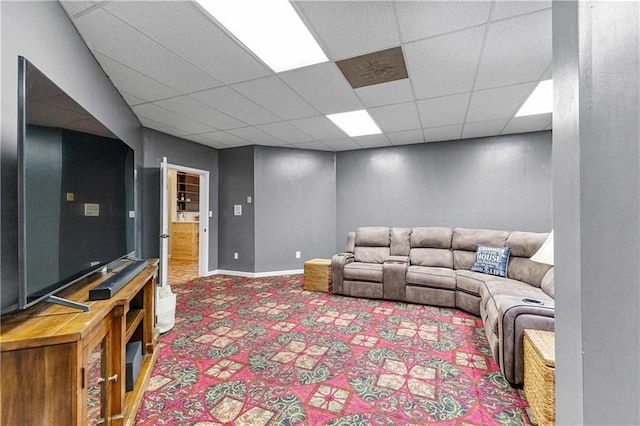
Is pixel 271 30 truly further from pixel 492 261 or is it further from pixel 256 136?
pixel 492 261

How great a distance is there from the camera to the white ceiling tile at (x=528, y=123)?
150 inches

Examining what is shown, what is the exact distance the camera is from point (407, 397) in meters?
1.86

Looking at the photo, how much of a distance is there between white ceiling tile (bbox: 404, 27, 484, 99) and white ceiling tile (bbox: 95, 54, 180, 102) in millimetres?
2396

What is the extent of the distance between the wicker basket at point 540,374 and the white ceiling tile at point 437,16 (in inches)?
80.5

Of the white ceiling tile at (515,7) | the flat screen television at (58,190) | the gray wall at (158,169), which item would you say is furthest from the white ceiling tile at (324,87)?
the gray wall at (158,169)

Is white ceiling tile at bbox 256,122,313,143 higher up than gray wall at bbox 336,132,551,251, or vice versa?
white ceiling tile at bbox 256,122,313,143

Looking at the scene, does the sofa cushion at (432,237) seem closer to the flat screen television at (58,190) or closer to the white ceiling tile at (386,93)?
the white ceiling tile at (386,93)

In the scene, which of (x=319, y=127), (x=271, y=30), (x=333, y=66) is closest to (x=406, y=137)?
(x=319, y=127)

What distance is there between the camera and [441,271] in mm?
3891

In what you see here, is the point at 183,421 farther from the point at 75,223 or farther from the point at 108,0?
the point at 108,0

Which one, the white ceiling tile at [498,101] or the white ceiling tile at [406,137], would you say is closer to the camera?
the white ceiling tile at [498,101]

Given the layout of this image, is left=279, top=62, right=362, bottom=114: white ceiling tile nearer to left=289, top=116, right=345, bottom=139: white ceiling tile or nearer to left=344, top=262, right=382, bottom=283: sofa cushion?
left=289, top=116, right=345, bottom=139: white ceiling tile

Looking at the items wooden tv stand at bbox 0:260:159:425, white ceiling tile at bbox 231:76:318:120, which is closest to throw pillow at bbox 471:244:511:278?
white ceiling tile at bbox 231:76:318:120

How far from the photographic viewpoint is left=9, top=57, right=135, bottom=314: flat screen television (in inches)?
42.6
